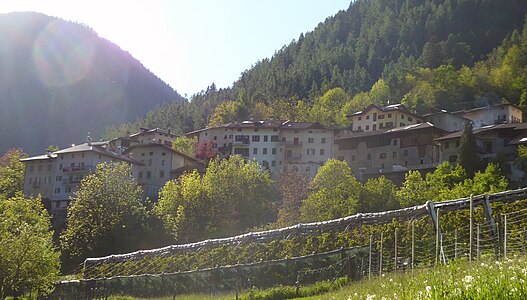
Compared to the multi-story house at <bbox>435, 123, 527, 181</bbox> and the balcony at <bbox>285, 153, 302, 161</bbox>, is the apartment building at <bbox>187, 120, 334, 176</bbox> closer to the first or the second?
the balcony at <bbox>285, 153, 302, 161</bbox>

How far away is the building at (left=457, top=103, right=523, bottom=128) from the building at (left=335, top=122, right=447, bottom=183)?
18.6m

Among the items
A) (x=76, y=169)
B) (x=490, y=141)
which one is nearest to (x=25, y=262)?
(x=76, y=169)

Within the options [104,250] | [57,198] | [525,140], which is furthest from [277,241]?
[57,198]

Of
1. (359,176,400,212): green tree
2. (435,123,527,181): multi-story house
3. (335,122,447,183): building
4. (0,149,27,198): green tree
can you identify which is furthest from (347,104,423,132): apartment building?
(0,149,27,198): green tree

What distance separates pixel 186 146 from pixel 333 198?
5070 centimetres

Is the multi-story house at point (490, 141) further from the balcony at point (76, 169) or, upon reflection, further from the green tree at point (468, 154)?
the balcony at point (76, 169)

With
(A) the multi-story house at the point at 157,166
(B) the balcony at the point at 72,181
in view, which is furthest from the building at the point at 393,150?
(B) the balcony at the point at 72,181

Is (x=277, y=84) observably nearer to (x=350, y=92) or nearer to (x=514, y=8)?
(x=350, y=92)

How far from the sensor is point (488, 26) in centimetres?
16100

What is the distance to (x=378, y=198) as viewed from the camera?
59000 mm

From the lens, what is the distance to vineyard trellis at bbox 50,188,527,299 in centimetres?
2472

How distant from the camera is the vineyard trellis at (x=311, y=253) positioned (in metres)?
24.7

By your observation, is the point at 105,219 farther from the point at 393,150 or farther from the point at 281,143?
the point at 281,143

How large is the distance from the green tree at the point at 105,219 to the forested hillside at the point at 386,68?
56292mm
